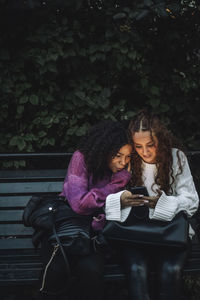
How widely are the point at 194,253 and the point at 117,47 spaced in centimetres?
179

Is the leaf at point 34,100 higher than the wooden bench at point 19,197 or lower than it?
higher

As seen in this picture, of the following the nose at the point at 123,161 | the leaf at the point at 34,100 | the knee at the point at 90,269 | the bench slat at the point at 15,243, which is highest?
the leaf at the point at 34,100

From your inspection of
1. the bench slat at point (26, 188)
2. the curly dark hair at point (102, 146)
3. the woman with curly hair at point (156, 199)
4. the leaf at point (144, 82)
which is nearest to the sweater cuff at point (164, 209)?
the woman with curly hair at point (156, 199)

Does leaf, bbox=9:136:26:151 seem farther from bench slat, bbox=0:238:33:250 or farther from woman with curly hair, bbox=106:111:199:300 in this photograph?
woman with curly hair, bbox=106:111:199:300

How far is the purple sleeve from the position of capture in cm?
249

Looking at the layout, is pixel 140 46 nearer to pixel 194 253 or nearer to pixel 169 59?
pixel 169 59

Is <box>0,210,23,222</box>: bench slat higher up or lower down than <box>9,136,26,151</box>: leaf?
lower down

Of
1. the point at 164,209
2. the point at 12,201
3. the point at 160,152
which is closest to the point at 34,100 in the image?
the point at 12,201

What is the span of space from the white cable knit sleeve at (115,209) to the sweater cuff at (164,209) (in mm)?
169

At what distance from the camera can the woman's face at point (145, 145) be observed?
101 inches

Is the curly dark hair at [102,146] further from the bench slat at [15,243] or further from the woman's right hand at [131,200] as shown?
the bench slat at [15,243]

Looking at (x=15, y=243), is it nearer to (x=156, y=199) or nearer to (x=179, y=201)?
(x=156, y=199)

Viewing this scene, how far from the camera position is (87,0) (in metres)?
3.37

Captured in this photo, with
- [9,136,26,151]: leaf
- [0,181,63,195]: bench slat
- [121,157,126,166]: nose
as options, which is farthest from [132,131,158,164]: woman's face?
[9,136,26,151]: leaf
